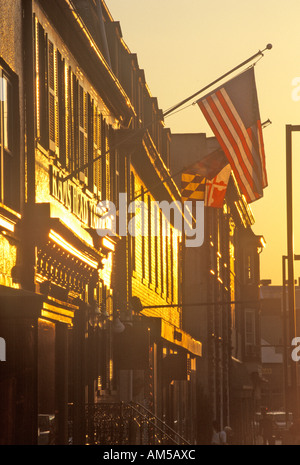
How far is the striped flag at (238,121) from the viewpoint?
77.7ft

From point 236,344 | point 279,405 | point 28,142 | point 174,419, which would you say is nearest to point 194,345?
point 174,419

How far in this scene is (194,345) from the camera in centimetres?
4025

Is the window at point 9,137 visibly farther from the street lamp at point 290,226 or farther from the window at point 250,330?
the window at point 250,330

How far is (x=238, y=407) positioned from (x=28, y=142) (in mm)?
51353

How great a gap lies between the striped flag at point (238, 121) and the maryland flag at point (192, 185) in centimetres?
1047

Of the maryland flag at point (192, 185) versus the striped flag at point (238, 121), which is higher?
the maryland flag at point (192, 185)

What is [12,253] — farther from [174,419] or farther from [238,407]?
[238,407]

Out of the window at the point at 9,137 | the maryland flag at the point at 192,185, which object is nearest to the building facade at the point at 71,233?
the window at the point at 9,137

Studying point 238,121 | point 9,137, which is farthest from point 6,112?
point 238,121

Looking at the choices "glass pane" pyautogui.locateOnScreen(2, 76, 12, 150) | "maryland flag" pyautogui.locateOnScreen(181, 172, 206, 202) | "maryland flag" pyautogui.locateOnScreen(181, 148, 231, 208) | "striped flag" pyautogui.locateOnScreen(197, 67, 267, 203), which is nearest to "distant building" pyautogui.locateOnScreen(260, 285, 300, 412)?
"maryland flag" pyautogui.locateOnScreen(181, 172, 206, 202)

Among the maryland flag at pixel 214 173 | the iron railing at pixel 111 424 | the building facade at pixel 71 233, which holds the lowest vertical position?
the iron railing at pixel 111 424

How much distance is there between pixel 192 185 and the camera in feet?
118

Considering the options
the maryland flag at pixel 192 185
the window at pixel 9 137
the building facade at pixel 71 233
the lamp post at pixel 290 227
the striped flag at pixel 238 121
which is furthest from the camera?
the maryland flag at pixel 192 185
